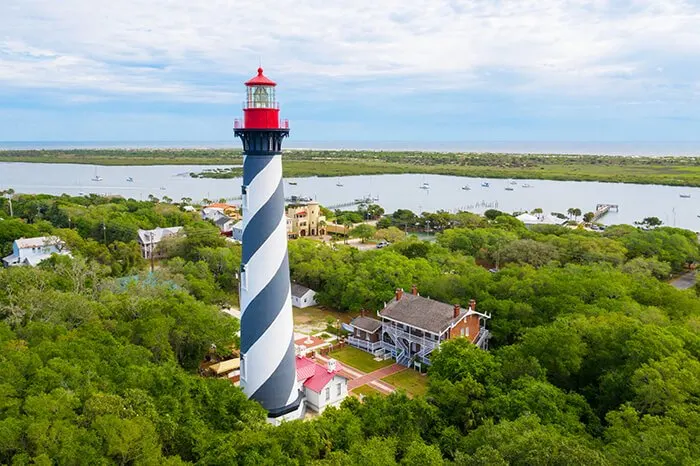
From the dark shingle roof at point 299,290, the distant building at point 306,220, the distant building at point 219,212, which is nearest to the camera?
the dark shingle roof at point 299,290

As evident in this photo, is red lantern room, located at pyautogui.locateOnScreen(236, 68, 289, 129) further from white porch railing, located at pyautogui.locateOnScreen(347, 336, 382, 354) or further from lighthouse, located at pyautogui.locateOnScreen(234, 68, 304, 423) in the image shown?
white porch railing, located at pyautogui.locateOnScreen(347, 336, 382, 354)

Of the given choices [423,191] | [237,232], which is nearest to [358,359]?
[237,232]

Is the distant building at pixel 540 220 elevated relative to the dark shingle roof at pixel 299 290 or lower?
elevated

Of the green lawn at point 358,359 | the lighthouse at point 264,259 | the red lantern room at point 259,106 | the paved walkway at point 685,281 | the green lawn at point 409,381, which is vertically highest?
the red lantern room at point 259,106

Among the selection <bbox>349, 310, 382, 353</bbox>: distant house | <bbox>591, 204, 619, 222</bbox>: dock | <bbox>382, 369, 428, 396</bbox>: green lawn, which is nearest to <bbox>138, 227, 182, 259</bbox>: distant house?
Result: <bbox>349, 310, 382, 353</bbox>: distant house

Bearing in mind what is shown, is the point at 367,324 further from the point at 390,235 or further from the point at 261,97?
the point at 390,235

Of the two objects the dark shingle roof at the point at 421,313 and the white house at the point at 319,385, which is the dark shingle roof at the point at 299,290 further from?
the white house at the point at 319,385

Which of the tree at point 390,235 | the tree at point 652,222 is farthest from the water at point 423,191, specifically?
the tree at point 390,235
